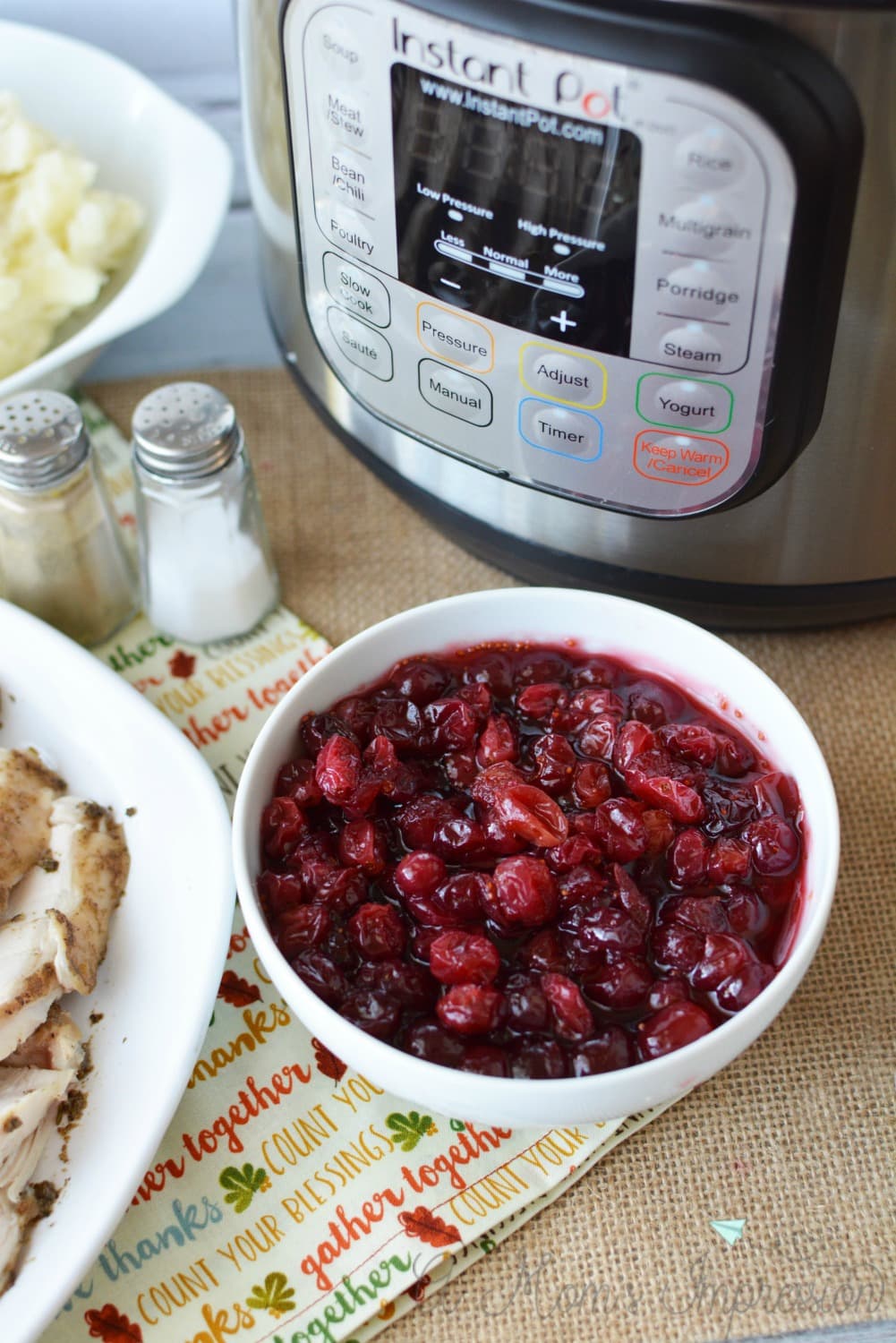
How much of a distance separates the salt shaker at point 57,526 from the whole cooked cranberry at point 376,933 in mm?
410

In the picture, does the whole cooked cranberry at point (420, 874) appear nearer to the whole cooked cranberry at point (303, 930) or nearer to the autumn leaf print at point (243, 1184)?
the whole cooked cranberry at point (303, 930)

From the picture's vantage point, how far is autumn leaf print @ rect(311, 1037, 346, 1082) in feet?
2.64

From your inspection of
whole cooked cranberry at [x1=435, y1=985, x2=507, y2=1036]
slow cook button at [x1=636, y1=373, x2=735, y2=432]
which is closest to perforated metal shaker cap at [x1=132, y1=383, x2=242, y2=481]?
slow cook button at [x1=636, y1=373, x2=735, y2=432]

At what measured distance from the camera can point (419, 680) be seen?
2.81ft

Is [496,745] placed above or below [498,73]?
below

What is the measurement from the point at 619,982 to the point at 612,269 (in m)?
0.39

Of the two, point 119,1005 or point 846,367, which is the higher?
point 846,367

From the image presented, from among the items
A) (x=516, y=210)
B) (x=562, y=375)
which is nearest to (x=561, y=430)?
(x=562, y=375)

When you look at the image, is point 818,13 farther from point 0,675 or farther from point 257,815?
point 0,675

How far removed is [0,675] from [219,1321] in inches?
18.6

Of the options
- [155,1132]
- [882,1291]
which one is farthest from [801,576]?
[155,1132]

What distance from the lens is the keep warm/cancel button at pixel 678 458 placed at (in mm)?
800

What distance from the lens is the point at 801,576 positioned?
0.91 meters

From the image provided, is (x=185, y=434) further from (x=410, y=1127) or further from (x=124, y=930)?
(x=410, y=1127)
